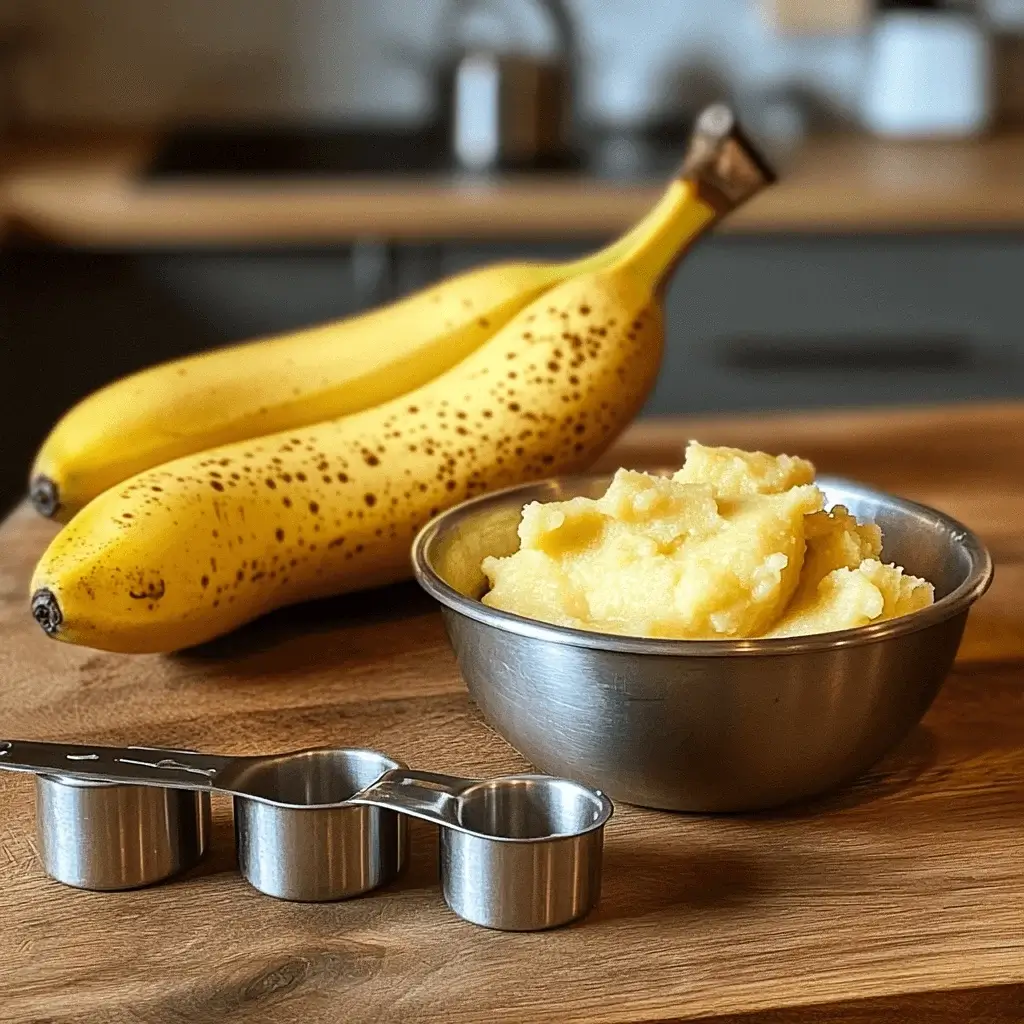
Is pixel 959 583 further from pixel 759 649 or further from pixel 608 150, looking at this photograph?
pixel 608 150

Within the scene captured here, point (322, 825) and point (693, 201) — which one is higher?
point (693, 201)

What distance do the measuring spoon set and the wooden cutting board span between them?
0.04 feet

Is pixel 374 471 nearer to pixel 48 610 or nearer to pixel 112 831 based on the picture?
pixel 48 610

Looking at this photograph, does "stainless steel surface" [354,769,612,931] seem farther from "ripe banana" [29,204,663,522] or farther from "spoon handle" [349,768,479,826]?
"ripe banana" [29,204,663,522]

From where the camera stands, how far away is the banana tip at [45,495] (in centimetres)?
97

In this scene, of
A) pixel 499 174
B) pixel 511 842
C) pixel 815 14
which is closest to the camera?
pixel 511 842

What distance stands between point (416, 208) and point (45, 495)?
3.63 feet

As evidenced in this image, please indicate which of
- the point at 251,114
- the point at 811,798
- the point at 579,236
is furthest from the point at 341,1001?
the point at 251,114

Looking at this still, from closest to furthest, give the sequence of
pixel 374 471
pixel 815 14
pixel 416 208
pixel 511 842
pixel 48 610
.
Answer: pixel 511 842 < pixel 48 610 < pixel 374 471 < pixel 416 208 < pixel 815 14

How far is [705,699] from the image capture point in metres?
0.65

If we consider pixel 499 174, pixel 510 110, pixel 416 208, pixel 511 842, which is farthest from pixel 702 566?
pixel 510 110

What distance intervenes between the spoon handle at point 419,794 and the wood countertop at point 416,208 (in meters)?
1.46

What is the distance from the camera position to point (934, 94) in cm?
259

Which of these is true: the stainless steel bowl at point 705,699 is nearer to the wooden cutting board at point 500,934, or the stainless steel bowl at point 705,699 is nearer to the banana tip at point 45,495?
the wooden cutting board at point 500,934
